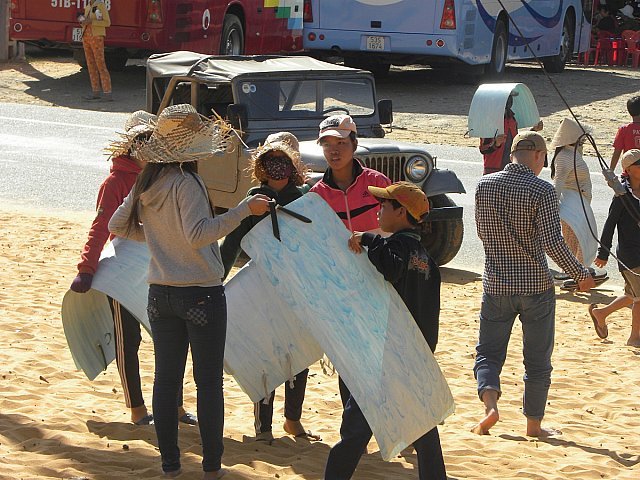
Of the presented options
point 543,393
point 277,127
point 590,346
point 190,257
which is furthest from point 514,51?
point 190,257

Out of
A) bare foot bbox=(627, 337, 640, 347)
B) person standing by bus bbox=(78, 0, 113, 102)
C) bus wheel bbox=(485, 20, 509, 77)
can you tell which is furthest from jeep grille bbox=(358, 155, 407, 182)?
bus wheel bbox=(485, 20, 509, 77)

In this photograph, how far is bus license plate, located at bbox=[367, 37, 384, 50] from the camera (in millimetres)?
20694

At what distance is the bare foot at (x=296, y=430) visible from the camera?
619 centimetres

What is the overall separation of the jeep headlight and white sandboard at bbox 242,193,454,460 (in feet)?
17.0

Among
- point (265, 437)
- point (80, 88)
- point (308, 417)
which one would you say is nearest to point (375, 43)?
point (80, 88)

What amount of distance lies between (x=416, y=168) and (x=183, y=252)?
5.69 m

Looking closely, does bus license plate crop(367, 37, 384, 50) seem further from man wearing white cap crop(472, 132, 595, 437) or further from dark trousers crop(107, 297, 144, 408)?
dark trousers crop(107, 297, 144, 408)

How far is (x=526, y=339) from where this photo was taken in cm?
625

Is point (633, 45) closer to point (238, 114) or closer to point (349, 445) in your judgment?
point (238, 114)

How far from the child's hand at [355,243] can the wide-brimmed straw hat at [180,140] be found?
69 centimetres

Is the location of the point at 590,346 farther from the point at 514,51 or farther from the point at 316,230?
the point at 514,51

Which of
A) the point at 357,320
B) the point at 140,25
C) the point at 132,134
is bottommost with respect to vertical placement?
the point at 357,320

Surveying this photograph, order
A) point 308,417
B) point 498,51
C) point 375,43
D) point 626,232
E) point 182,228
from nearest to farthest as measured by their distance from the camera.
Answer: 1. point 182,228
2. point 308,417
3. point 626,232
4. point 375,43
5. point 498,51

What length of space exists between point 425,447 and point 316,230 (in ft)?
3.43
